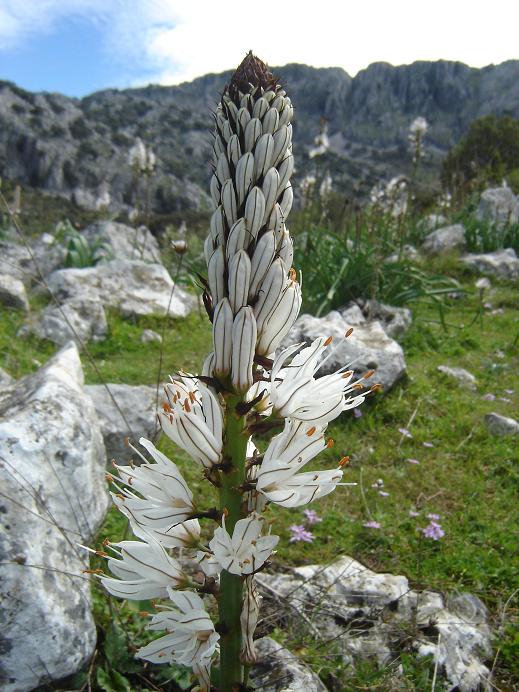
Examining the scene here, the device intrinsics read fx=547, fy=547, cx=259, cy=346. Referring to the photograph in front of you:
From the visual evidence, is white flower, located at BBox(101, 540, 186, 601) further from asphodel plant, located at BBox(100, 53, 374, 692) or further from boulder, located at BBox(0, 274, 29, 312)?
boulder, located at BBox(0, 274, 29, 312)

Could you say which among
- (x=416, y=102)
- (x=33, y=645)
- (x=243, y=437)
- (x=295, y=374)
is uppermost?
(x=416, y=102)

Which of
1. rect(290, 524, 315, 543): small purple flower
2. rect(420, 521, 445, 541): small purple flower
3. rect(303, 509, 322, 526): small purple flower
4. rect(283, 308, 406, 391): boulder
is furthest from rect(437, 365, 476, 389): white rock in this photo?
rect(290, 524, 315, 543): small purple flower

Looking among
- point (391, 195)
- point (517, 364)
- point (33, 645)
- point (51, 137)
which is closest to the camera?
point (33, 645)

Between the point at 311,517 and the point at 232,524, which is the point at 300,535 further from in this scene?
the point at 232,524

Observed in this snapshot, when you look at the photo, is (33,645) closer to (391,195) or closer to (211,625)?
(211,625)

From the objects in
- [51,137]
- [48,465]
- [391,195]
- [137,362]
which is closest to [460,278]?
[391,195]

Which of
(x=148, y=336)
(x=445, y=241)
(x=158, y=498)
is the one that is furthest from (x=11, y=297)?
(x=445, y=241)
